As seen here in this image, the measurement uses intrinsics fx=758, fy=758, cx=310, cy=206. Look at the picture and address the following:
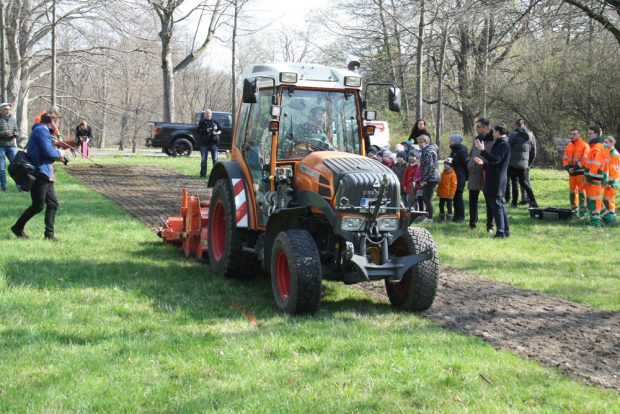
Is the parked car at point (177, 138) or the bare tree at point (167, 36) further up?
the bare tree at point (167, 36)

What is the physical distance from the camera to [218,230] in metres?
9.94

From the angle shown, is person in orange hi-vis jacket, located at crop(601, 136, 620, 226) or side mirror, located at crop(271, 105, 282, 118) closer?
side mirror, located at crop(271, 105, 282, 118)

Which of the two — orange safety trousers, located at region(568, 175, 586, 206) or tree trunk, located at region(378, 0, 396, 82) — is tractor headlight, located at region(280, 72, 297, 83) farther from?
tree trunk, located at region(378, 0, 396, 82)

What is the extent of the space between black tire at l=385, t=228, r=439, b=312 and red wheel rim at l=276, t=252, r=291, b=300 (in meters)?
1.12

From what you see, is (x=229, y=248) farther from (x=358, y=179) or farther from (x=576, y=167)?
(x=576, y=167)

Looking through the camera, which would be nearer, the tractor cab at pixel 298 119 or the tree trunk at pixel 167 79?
the tractor cab at pixel 298 119

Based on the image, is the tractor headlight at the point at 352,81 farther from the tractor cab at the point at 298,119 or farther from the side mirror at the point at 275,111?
the side mirror at the point at 275,111

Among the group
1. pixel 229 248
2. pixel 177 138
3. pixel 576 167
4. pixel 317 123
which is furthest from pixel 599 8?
pixel 177 138

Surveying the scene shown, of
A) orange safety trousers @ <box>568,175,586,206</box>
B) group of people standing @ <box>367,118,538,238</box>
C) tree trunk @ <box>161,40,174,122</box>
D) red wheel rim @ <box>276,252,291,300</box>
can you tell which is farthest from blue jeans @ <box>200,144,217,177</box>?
red wheel rim @ <box>276,252,291,300</box>

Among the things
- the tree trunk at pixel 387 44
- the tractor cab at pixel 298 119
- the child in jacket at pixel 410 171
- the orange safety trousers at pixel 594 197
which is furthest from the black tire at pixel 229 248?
the tree trunk at pixel 387 44

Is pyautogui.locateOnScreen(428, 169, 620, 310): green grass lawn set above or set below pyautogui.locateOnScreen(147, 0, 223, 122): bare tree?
below

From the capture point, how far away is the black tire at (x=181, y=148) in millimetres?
32156

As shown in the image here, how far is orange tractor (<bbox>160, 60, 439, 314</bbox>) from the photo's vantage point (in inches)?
293

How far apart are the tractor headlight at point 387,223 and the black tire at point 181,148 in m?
25.3
